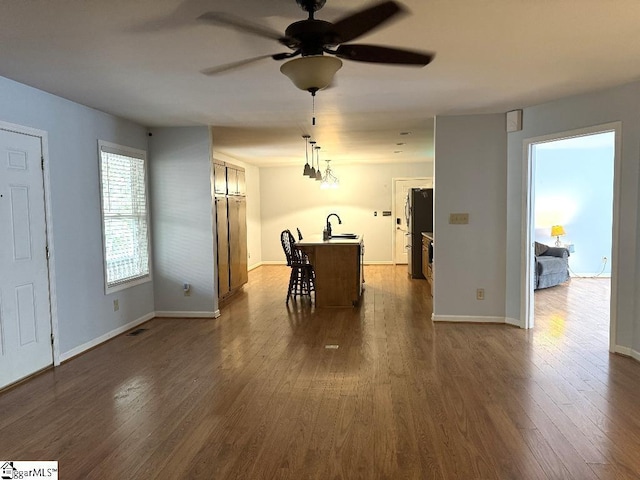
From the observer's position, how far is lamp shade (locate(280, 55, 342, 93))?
190 cm

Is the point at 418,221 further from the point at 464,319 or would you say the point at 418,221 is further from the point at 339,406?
the point at 339,406

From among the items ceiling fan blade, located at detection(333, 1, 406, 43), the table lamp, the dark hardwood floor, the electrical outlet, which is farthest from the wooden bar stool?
the table lamp

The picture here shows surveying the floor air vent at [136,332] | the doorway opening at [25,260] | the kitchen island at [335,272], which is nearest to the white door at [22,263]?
the doorway opening at [25,260]

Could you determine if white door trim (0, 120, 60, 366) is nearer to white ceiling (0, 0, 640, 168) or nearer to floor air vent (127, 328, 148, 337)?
white ceiling (0, 0, 640, 168)

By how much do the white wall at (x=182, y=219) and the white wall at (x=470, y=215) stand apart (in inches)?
106

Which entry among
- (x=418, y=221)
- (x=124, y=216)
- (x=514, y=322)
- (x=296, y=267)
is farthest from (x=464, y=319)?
(x=124, y=216)

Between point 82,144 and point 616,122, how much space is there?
15.9 ft

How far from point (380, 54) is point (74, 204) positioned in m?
3.19

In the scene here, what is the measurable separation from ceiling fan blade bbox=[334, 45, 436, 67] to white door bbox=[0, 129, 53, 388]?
2.73 m

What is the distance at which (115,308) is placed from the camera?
4.56 m

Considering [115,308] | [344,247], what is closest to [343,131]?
[344,247]

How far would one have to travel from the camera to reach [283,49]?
2.69m

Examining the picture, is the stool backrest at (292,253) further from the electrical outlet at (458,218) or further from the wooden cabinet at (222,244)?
→ the electrical outlet at (458,218)

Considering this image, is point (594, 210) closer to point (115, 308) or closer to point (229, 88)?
point (229, 88)
